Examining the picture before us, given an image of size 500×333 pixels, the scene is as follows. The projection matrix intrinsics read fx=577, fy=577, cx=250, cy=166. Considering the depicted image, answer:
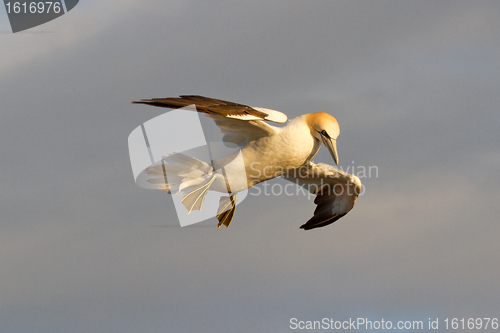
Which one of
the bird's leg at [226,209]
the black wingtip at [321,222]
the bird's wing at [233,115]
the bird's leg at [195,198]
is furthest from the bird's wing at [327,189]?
the bird's leg at [195,198]

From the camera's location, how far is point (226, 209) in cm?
1176

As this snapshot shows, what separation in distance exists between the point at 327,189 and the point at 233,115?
4439 mm

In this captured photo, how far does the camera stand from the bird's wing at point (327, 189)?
1229 centimetres

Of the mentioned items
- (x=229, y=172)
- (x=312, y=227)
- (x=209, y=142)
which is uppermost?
(x=209, y=142)

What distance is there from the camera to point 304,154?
10.5 metres

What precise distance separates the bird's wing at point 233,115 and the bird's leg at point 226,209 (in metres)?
1.36

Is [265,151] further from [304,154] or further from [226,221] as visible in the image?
[226,221]

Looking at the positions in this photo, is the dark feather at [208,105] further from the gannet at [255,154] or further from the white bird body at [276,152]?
the white bird body at [276,152]

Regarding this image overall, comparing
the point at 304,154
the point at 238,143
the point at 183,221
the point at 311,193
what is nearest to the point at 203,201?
the point at 183,221

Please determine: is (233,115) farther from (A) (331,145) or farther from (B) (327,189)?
(B) (327,189)

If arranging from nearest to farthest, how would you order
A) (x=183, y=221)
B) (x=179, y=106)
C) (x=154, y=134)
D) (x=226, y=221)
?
1. (x=179, y=106)
2. (x=154, y=134)
3. (x=183, y=221)
4. (x=226, y=221)

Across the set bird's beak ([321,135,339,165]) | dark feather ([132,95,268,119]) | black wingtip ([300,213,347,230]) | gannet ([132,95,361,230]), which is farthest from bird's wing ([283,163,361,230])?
dark feather ([132,95,268,119])

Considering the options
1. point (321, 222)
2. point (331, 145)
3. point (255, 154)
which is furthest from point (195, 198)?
point (321, 222)

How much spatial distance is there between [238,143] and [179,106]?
2.64 metres
